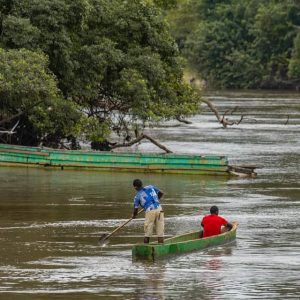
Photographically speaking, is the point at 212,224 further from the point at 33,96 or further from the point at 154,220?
the point at 33,96

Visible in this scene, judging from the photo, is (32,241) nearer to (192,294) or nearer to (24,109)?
(192,294)

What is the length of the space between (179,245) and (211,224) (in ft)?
5.31

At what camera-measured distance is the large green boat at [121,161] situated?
36844 mm

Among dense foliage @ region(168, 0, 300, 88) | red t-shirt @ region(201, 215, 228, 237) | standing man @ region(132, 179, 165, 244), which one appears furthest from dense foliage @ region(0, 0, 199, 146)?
dense foliage @ region(168, 0, 300, 88)

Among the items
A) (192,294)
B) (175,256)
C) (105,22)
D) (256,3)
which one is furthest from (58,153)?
(256,3)

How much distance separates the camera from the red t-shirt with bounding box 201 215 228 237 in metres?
22.8

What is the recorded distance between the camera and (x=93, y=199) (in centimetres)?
3103

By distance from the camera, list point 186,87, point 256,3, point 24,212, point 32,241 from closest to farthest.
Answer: point 32,241 → point 24,212 → point 186,87 → point 256,3

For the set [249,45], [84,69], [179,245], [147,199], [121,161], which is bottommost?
[179,245]

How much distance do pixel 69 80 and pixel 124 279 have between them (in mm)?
21902

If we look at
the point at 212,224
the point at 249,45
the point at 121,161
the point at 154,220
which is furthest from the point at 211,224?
the point at 249,45

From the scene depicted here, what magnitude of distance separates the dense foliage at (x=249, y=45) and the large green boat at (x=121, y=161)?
261ft

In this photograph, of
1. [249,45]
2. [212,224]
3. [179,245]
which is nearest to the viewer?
[179,245]

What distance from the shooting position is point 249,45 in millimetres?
129125
